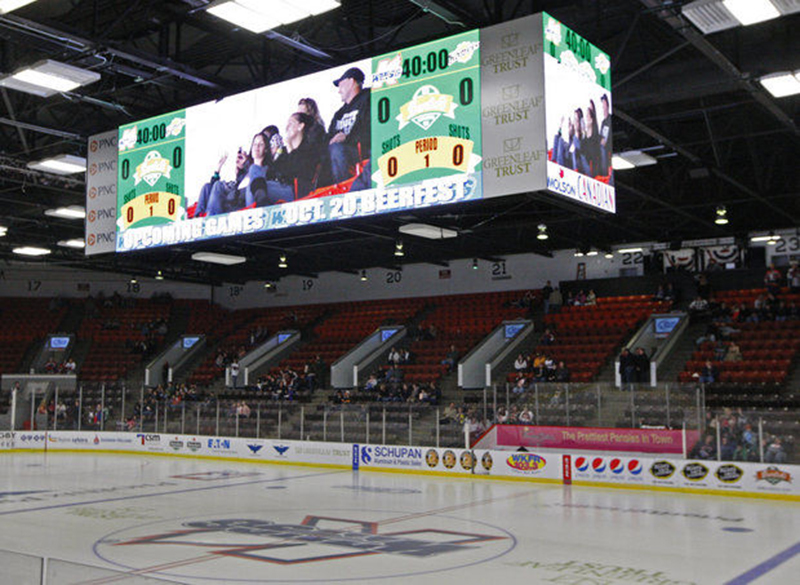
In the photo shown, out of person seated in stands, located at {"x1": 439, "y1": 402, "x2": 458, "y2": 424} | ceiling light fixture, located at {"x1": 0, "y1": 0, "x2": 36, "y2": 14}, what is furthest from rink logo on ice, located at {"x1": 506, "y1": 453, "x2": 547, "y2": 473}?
ceiling light fixture, located at {"x1": 0, "y1": 0, "x2": 36, "y2": 14}

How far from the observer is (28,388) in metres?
28.2

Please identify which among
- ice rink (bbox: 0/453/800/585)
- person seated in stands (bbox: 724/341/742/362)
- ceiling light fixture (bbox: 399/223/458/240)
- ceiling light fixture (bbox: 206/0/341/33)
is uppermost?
ceiling light fixture (bbox: 206/0/341/33)

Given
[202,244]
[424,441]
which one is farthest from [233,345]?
[202,244]

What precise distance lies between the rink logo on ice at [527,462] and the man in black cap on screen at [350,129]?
893cm

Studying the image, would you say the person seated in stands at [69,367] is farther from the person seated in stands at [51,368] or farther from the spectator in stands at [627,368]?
the spectator in stands at [627,368]

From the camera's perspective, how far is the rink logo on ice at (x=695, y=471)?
660 inches

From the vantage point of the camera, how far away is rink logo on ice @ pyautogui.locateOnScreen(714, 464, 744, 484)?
16328mm

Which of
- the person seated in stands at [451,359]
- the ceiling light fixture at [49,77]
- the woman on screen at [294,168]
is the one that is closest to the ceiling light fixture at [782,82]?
the woman on screen at [294,168]

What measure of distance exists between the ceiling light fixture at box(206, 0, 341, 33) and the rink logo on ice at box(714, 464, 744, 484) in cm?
1141

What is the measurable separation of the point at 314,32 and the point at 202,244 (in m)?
3.96

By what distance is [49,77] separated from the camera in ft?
43.1

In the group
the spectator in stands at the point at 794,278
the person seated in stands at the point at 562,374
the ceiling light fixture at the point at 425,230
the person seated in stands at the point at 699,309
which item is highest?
the ceiling light fixture at the point at 425,230

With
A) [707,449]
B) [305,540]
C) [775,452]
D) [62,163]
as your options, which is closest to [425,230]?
[707,449]

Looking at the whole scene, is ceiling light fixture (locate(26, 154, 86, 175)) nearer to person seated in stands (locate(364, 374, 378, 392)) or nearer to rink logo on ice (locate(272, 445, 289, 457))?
rink logo on ice (locate(272, 445, 289, 457))
